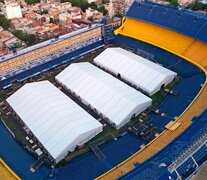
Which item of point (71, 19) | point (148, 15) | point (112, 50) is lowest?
point (71, 19)

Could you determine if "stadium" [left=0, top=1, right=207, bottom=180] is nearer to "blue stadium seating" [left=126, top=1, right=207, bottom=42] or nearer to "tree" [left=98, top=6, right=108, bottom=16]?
"blue stadium seating" [left=126, top=1, right=207, bottom=42]

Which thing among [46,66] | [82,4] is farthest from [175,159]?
[82,4]

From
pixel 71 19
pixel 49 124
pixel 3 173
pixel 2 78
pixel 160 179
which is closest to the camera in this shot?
pixel 160 179

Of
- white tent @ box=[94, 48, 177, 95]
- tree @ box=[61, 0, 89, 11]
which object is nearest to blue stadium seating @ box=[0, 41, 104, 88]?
white tent @ box=[94, 48, 177, 95]

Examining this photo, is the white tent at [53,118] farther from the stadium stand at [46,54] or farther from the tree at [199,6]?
the tree at [199,6]

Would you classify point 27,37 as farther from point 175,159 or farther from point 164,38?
point 175,159

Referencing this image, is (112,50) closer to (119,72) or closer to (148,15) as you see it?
(119,72)

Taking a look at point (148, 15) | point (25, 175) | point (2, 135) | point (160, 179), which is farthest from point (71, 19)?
point (160, 179)
